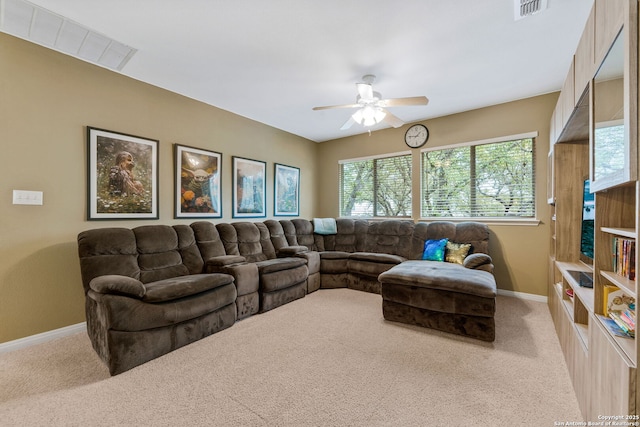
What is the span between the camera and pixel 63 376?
77.8 inches

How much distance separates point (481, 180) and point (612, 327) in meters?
3.20

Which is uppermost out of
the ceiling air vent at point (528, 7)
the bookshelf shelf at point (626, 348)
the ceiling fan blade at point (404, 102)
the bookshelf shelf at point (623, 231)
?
the ceiling air vent at point (528, 7)

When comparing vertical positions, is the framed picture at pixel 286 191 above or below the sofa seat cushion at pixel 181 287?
above

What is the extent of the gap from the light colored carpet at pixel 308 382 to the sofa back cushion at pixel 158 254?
31.2 inches

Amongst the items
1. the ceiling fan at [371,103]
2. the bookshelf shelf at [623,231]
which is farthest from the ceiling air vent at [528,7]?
the bookshelf shelf at [623,231]

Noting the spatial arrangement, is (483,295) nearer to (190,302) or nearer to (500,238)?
(500,238)

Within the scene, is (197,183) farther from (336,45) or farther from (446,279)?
(446,279)

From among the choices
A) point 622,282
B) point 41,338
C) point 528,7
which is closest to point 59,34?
point 41,338

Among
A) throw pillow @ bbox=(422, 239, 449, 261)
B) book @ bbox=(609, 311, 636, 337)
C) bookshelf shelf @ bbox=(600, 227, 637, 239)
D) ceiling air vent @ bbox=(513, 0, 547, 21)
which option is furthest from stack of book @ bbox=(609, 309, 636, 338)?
throw pillow @ bbox=(422, 239, 449, 261)

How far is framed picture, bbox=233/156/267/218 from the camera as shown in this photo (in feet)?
14.1

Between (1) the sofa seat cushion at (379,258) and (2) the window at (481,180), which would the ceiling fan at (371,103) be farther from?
(1) the sofa seat cushion at (379,258)

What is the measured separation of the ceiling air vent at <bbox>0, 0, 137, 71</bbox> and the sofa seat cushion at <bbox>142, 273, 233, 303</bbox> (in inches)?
88.8

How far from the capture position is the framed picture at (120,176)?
2.83 meters

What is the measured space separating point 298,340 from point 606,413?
199 cm
